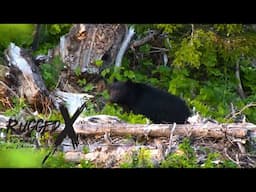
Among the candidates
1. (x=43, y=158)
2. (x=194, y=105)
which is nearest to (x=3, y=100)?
(x=43, y=158)

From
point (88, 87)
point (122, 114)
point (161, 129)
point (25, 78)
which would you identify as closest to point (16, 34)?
point (25, 78)

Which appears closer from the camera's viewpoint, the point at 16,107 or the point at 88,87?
the point at 16,107

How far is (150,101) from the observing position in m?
4.97

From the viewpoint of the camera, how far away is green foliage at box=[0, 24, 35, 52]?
4.64 m

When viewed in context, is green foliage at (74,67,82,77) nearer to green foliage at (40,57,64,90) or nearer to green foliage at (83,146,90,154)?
green foliage at (40,57,64,90)

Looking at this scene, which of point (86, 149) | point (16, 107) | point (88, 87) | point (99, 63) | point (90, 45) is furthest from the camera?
point (90, 45)

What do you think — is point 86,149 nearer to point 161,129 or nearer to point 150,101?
point 161,129

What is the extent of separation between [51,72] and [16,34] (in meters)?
0.35

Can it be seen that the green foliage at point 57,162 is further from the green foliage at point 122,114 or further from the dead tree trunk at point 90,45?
the dead tree trunk at point 90,45

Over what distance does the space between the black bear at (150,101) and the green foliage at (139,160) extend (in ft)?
1.41

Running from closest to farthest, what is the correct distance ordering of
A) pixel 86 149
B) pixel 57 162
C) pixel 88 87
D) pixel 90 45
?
pixel 57 162 < pixel 86 149 < pixel 88 87 < pixel 90 45
